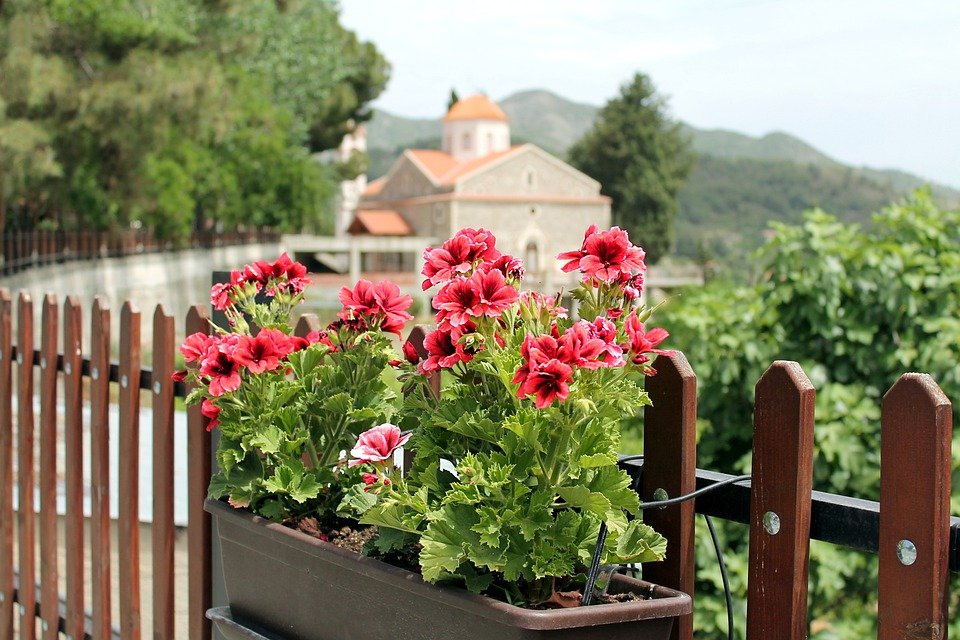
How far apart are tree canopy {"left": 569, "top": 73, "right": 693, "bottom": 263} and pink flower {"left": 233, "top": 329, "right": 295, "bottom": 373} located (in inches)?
2704

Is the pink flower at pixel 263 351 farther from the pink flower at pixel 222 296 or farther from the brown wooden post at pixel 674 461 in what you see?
the brown wooden post at pixel 674 461

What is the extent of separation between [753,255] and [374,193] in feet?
230

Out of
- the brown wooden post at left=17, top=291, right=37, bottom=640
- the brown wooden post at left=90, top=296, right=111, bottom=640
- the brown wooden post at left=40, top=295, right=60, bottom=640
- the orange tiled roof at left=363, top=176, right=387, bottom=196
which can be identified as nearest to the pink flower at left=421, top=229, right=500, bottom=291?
the brown wooden post at left=90, top=296, right=111, bottom=640

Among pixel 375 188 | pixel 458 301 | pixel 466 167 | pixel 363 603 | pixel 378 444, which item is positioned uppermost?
pixel 466 167

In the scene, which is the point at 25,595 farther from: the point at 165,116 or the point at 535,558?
the point at 165,116

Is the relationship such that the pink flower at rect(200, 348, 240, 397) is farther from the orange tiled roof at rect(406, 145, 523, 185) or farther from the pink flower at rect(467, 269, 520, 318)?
the orange tiled roof at rect(406, 145, 523, 185)

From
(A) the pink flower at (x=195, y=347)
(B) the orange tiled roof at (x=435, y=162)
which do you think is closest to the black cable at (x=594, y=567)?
(A) the pink flower at (x=195, y=347)

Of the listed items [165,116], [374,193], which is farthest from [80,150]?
[374,193]

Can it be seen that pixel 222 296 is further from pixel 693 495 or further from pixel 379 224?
pixel 379 224

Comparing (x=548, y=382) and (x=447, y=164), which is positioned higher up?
(x=447, y=164)

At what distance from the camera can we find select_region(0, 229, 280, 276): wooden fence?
23.2 m

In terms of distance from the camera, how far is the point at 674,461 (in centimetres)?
162

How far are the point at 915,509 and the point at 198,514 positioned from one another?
1686 millimetres

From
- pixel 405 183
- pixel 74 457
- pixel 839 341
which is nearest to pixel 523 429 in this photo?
pixel 74 457
